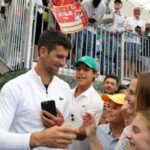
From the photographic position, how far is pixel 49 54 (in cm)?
246

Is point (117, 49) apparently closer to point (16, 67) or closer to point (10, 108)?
point (16, 67)

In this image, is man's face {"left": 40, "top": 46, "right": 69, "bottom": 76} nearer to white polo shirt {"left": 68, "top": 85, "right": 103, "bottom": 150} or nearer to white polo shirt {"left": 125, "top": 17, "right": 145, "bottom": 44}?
white polo shirt {"left": 68, "top": 85, "right": 103, "bottom": 150}

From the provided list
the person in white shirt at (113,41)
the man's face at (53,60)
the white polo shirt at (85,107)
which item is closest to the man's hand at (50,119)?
the man's face at (53,60)

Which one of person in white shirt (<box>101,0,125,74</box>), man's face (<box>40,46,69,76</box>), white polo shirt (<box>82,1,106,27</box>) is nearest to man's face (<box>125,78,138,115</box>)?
man's face (<box>40,46,69,76</box>)

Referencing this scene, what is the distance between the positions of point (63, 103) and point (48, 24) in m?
3.50

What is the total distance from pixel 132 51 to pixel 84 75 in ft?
12.8

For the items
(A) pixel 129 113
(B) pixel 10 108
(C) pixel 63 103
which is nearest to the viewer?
(A) pixel 129 113

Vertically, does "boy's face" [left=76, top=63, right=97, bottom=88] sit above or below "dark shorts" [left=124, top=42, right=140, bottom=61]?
above

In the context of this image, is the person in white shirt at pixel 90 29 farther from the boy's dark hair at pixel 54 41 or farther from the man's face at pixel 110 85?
the boy's dark hair at pixel 54 41

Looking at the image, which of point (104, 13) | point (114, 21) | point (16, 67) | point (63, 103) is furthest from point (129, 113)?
point (114, 21)

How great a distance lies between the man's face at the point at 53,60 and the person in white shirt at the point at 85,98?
13.7 inches

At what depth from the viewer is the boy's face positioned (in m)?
3.08

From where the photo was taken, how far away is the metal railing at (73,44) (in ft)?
18.2

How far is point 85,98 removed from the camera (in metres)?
2.88
